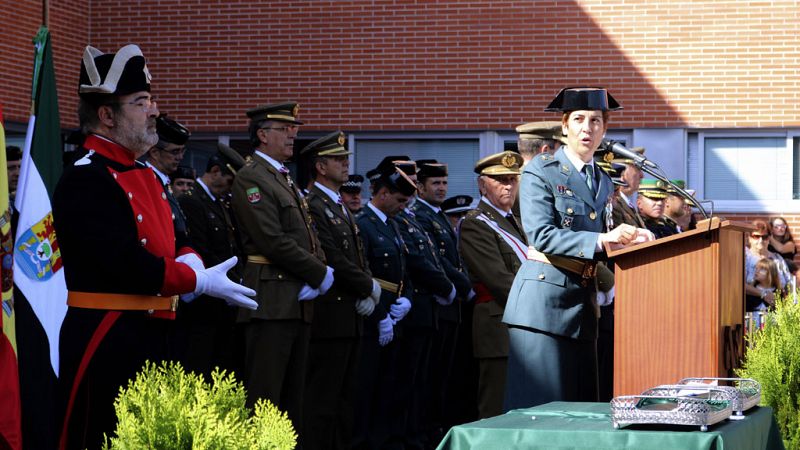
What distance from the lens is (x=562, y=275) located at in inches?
227

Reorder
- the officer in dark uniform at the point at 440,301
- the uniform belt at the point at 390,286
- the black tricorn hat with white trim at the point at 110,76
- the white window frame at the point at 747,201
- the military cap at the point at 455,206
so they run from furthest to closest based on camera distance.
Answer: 1. the white window frame at the point at 747,201
2. the military cap at the point at 455,206
3. the officer in dark uniform at the point at 440,301
4. the uniform belt at the point at 390,286
5. the black tricorn hat with white trim at the point at 110,76

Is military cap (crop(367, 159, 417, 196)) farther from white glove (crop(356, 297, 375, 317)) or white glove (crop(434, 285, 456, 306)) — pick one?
white glove (crop(356, 297, 375, 317))

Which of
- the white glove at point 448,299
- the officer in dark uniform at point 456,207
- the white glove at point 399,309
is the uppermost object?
the officer in dark uniform at point 456,207

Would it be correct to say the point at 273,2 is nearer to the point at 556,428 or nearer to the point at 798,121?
the point at 798,121

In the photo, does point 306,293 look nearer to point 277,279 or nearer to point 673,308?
point 277,279

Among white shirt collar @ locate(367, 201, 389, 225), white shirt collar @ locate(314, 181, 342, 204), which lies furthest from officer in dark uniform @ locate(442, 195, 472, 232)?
white shirt collar @ locate(314, 181, 342, 204)

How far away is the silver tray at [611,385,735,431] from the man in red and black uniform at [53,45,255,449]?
1991 mm

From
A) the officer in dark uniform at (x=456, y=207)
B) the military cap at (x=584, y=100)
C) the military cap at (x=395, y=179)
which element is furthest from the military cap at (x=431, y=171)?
the military cap at (x=584, y=100)

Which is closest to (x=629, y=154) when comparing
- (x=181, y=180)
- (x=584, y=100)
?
(x=584, y=100)

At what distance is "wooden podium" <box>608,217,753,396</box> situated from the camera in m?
5.02

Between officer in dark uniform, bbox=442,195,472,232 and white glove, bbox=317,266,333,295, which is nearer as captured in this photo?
white glove, bbox=317,266,333,295

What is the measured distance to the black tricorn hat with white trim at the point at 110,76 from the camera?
16.6ft

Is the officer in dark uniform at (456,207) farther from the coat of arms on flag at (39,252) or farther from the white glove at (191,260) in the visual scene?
the white glove at (191,260)

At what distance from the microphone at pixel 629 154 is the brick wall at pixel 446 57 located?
27.7ft
